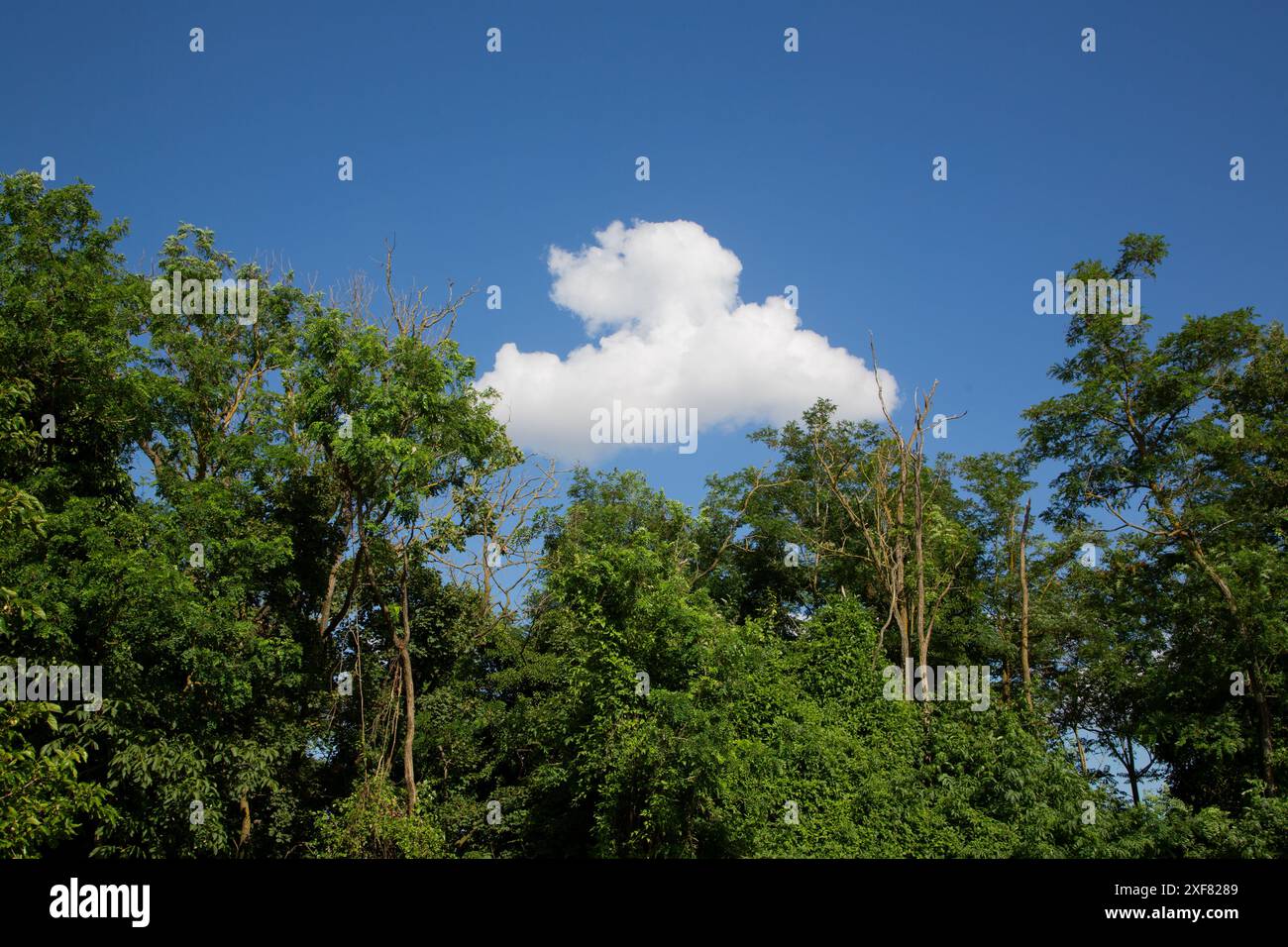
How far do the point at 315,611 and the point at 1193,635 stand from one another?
714 inches

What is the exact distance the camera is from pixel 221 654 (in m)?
15.7
